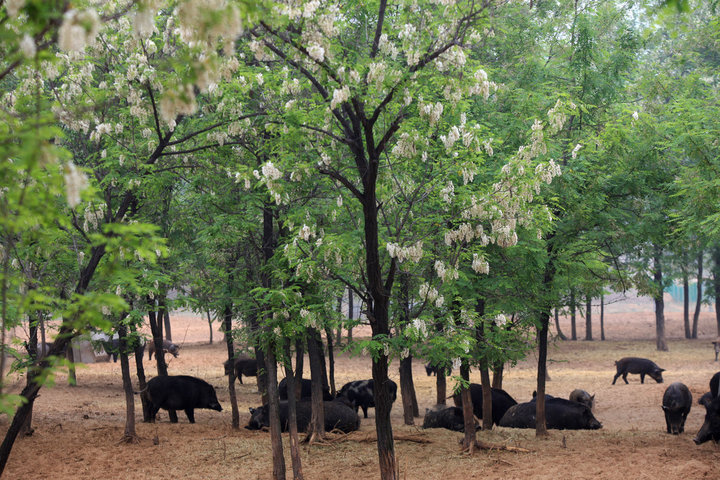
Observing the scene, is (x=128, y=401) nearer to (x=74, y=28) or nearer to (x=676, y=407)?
(x=676, y=407)

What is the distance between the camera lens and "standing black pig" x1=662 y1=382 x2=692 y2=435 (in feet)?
55.3

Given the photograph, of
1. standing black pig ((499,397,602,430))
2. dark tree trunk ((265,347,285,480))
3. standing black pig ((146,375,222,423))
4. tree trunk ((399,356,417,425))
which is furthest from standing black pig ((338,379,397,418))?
dark tree trunk ((265,347,285,480))

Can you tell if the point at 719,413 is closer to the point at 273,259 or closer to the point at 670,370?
the point at 273,259

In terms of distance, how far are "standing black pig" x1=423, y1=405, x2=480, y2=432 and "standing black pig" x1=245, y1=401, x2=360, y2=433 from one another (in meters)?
2.00

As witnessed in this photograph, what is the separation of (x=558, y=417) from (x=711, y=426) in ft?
15.5

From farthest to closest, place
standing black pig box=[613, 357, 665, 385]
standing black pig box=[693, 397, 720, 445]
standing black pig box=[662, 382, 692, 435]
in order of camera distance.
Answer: standing black pig box=[613, 357, 665, 385], standing black pig box=[662, 382, 692, 435], standing black pig box=[693, 397, 720, 445]

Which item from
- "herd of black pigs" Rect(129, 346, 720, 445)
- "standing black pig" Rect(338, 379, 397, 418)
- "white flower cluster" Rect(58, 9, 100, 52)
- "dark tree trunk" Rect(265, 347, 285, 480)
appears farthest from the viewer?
"standing black pig" Rect(338, 379, 397, 418)

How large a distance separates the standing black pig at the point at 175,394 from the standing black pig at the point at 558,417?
8851 mm

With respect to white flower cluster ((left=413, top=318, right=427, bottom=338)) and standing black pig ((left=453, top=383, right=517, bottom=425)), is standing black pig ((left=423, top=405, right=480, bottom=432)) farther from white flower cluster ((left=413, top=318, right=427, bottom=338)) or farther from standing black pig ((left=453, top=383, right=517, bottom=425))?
white flower cluster ((left=413, top=318, right=427, bottom=338))

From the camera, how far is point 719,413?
1433 centimetres

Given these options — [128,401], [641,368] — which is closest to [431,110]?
[128,401]

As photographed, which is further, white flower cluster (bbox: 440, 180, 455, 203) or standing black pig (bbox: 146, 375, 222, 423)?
standing black pig (bbox: 146, 375, 222, 423)

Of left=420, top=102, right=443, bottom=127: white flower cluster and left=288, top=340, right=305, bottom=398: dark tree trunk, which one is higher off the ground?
left=420, top=102, right=443, bottom=127: white flower cluster

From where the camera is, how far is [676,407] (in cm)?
1684
